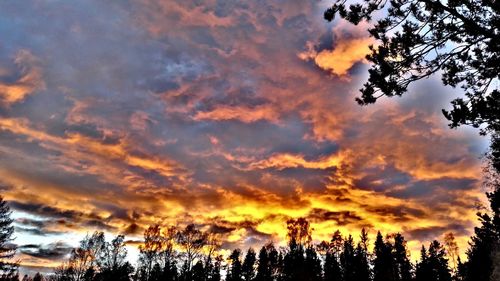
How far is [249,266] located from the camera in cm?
8144

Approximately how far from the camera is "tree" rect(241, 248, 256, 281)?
80.2 m

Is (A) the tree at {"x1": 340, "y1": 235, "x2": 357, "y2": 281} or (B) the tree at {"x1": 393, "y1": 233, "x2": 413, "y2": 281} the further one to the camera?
(B) the tree at {"x1": 393, "y1": 233, "x2": 413, "y2": 281}

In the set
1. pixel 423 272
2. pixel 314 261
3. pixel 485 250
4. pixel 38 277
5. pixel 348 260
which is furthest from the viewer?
pixel 38 277

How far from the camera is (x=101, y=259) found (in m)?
55.1

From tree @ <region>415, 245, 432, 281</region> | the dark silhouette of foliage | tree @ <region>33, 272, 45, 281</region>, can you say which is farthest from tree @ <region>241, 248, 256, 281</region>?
tree @ <region>33, 272, 45, 281</region>

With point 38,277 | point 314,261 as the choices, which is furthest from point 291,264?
point 38,277

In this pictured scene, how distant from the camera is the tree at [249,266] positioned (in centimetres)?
8023

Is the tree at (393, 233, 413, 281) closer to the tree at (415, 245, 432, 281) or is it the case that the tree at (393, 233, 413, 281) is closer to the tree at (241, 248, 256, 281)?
the tree at (415, 245, 432, 281)

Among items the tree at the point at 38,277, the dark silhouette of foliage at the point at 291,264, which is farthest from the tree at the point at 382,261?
the tree at the point at 38,277

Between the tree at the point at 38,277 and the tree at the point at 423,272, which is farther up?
the tree at the point at 38,277

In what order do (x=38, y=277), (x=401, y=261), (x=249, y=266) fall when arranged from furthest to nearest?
1. (x=38, y=277)
2. (x=249, y=266)
3. (x=401, y=261)

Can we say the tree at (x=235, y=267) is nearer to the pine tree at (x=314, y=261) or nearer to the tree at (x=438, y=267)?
the pine tree at (x=314, y=261)

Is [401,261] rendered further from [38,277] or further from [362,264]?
[38,277]

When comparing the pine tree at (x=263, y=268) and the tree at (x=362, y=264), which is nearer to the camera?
the tree at (x=362, y=264)
